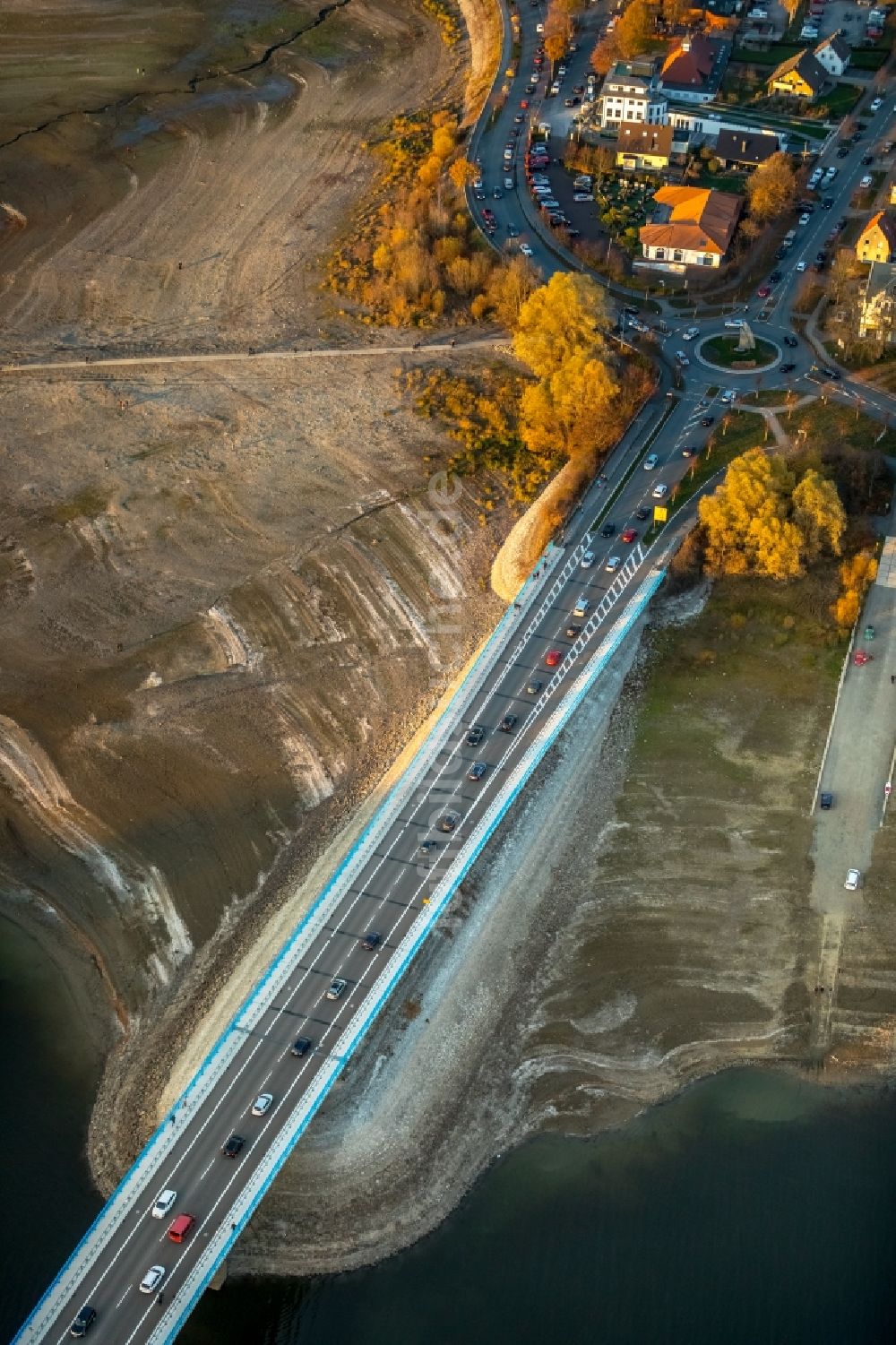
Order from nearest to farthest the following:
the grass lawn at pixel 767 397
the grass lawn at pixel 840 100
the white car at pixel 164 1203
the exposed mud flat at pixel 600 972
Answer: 1. the white car at pixel 164 1203
2. the exposed mud flat at pixel 600 972
3. the grass lawn at pixel 767 397
4. the grass lawn at pixel 840 100

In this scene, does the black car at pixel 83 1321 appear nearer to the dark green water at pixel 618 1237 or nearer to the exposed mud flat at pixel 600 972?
the dark green water at pixel 618 1237

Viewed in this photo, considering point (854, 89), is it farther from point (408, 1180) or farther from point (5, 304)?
point (408, 1180)

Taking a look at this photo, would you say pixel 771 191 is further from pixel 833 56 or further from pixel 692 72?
pixel 833 56

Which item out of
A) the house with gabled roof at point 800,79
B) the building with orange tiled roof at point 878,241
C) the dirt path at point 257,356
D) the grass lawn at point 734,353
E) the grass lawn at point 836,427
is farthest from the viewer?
the house with gabled roof at point 800,79

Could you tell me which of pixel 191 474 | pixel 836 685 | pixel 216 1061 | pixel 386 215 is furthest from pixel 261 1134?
pixel 386 215

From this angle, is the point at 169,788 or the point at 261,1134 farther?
the point at 169,788

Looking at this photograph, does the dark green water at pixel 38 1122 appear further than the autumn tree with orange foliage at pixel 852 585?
No

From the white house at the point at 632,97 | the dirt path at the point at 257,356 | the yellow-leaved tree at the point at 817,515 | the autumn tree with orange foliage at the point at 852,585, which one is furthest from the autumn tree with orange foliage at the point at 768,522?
the white house at the point at 632,97

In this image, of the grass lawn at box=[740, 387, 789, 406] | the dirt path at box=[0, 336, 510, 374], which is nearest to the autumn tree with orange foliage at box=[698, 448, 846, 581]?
the grass lawn at box=[740, 387, 789, 406]
